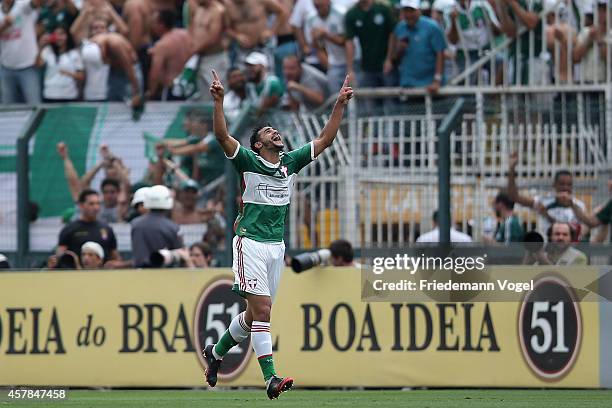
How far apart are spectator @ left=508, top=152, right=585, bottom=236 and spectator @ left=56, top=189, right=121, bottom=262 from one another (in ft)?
15.5

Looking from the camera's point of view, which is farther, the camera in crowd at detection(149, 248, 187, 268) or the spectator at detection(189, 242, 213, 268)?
the spectator at detection(189, 242, 213, 268)

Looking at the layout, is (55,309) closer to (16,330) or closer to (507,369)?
(16,330)

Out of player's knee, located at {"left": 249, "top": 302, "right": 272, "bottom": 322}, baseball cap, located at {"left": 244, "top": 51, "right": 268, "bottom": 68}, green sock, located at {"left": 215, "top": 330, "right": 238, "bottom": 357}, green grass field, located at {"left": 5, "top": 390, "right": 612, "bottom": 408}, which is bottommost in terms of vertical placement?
green grass field, located at {"left": 5, "top": 390, "right": 612, "bottom": 408}

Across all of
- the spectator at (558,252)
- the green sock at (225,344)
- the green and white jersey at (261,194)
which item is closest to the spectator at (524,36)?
the spectator at (558,252)

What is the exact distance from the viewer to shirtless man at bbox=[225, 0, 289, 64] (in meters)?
18.5

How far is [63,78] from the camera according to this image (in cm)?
1888

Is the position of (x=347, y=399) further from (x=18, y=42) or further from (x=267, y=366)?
(x=18, y=42)

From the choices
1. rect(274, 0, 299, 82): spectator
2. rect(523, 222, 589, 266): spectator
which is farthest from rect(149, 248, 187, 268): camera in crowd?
rect(274, 0, 299, 82): spectator

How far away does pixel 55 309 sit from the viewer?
47.8 ft

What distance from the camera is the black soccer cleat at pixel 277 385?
1084 centimetres

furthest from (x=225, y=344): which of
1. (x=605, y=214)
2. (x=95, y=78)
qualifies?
(x=95, y=78)

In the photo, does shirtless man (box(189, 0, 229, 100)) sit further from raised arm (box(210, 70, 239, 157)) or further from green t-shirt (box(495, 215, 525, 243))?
raised arm (box(210, 70, 239, 157))

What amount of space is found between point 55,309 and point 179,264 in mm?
1505

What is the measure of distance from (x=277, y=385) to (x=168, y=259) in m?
4.20
